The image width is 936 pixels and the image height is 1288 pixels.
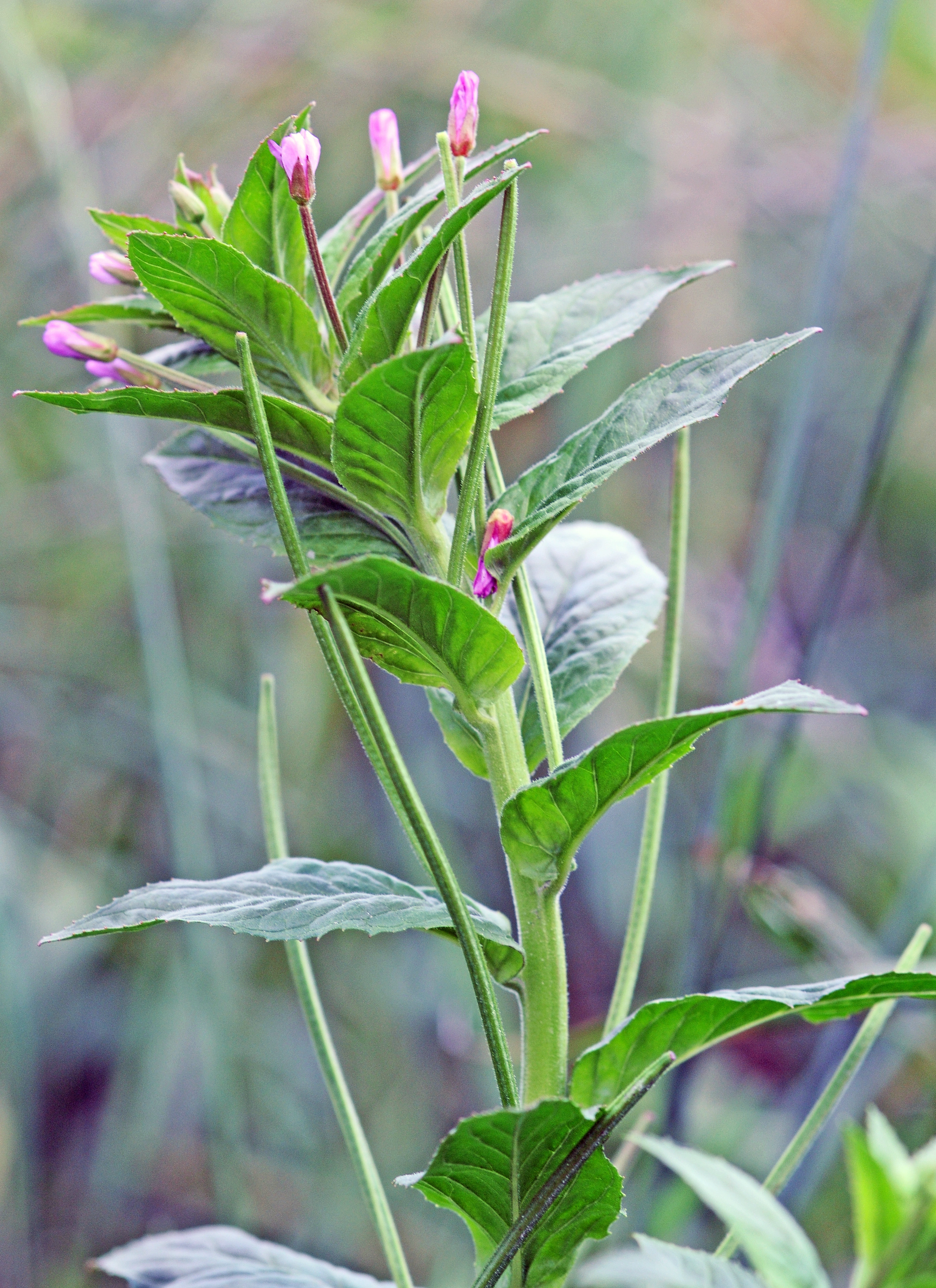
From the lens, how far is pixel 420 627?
0.74 feet

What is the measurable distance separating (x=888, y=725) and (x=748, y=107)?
2.89 feet

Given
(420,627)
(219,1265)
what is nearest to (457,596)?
(420,627)

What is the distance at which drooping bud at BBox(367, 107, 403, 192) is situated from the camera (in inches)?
10.7

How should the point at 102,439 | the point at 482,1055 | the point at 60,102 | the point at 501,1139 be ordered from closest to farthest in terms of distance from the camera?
the point at 501,1139 → the point at 482,1055 → the point at 60,102 → the point at 102,439

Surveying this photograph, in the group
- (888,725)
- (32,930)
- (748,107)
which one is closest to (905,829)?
(888,725)

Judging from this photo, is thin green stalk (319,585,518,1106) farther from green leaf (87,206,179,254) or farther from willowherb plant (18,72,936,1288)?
green leaf (87,206,179,254)

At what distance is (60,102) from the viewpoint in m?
1.05

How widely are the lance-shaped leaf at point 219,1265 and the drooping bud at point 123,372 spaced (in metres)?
0.24

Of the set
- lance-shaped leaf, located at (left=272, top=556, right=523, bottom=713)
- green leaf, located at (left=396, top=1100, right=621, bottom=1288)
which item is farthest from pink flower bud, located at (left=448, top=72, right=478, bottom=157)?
green leaf, located at (left=396, top=1100, right=621, bottom=1288)

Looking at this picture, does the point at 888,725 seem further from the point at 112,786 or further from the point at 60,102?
the point at 60,102

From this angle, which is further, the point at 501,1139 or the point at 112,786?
the point at 112,786

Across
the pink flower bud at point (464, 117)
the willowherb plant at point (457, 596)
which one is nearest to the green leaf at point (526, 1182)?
the willowherb plant at point (457, 596)

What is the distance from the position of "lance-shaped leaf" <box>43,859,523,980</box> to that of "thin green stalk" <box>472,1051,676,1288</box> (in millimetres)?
44

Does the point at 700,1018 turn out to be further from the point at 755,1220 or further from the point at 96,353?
the point at 96,353
